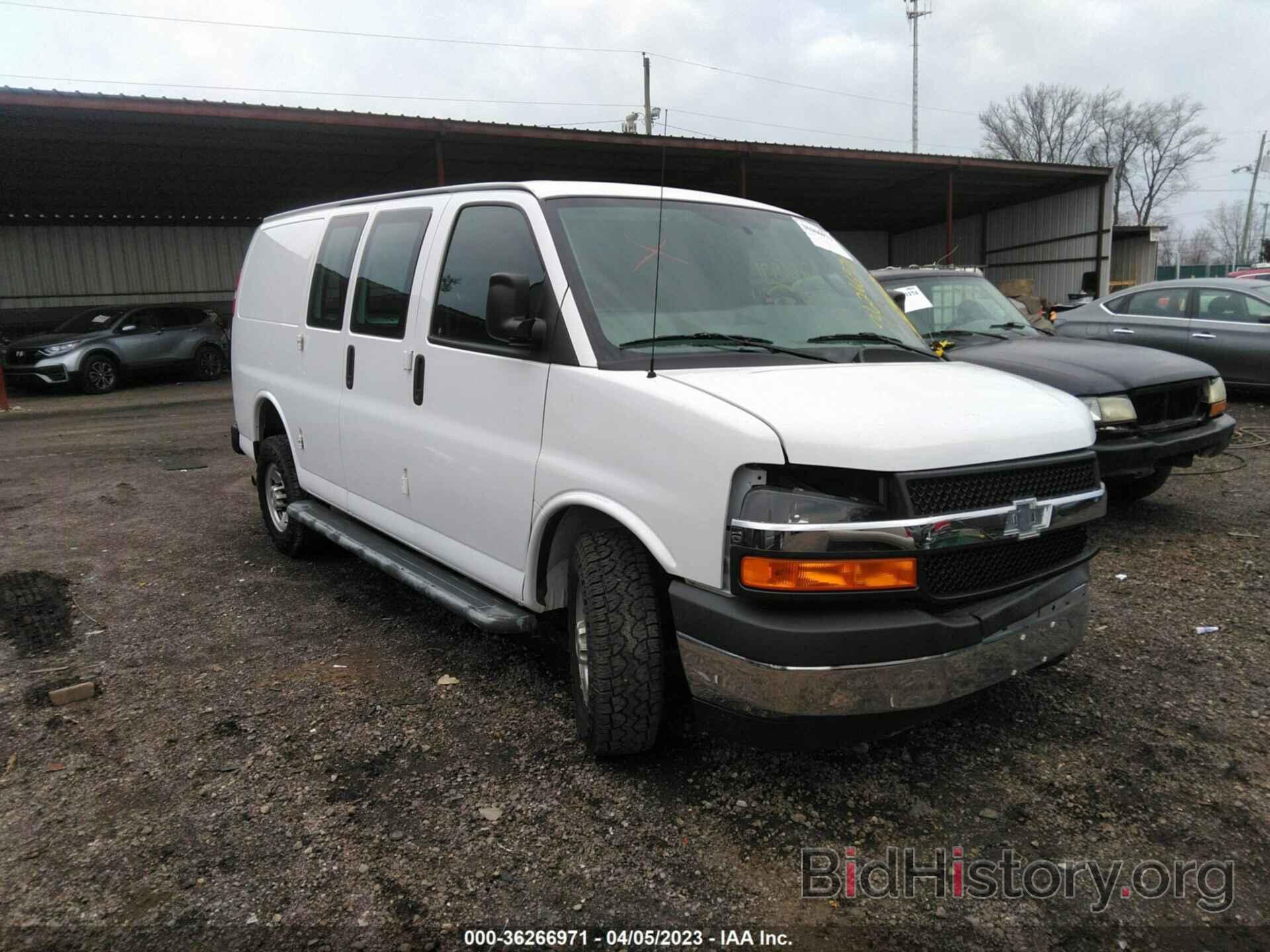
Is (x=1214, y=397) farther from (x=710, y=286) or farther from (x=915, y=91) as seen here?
(x=915, y=91)

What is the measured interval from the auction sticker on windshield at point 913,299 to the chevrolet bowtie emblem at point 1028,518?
4.28 m

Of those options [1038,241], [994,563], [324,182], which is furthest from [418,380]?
[1038,241]

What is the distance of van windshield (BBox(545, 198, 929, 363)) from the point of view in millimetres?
3254

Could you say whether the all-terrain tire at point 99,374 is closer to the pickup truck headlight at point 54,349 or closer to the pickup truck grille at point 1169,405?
the pickup truck headlight at point 54,349

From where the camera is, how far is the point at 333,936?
2.38m

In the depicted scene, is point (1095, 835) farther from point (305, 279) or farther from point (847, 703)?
point (305, 279)

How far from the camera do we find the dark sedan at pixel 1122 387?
18.1ft

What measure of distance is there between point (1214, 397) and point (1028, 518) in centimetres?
411

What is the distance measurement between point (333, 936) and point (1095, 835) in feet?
7.29

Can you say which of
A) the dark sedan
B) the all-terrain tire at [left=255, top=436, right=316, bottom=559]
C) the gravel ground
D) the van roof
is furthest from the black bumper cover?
the all-terrain tire at [left=255, top=436, right=316, bottom=559]

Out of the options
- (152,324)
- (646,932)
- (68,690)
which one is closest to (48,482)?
(68,690)

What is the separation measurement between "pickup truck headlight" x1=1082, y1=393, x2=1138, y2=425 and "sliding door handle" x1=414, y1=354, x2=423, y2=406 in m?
3.96

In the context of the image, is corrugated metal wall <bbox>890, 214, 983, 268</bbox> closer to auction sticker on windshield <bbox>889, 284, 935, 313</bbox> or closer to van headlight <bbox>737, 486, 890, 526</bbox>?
auction sticker on windshield <bbox>889, 284, 935, 313</bbox>

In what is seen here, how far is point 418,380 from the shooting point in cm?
396
